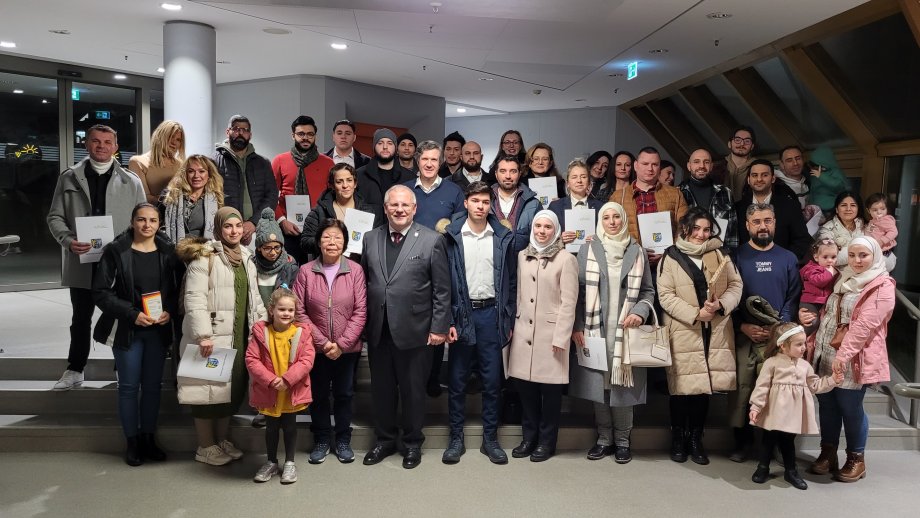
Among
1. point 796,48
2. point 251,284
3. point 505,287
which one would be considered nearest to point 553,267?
point 505,287

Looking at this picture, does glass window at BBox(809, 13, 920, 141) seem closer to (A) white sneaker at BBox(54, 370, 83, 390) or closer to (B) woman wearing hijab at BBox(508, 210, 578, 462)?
(B) woman wearing hijab at BBox(508, 210, 578, 462)

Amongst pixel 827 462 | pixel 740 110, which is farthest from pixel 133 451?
pixel 740 110

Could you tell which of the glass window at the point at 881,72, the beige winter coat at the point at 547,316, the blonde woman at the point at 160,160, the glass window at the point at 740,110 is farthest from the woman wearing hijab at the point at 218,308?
the glass window at the point at 740,110

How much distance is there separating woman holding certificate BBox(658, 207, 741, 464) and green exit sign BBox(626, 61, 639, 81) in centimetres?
444

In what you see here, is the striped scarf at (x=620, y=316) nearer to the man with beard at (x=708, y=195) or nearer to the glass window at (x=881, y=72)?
the man with beard at (x=708, y=195)

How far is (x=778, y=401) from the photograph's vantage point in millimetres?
→ 4027

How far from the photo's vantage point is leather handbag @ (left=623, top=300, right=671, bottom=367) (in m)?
4.20

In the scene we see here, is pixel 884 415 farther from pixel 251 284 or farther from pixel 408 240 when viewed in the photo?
pixel 251 284

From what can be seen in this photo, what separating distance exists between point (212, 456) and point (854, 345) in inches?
149

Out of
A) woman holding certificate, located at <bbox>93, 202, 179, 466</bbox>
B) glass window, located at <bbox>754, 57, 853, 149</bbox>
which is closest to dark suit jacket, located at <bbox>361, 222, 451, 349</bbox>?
woman holding certificate, located at <bbox>93, 202, 179, 466</bbox>

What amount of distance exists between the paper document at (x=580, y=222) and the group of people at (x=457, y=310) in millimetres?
54

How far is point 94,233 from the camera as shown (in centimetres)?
429

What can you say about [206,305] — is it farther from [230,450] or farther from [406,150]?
[406,150]

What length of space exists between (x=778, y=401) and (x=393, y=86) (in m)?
8.12
